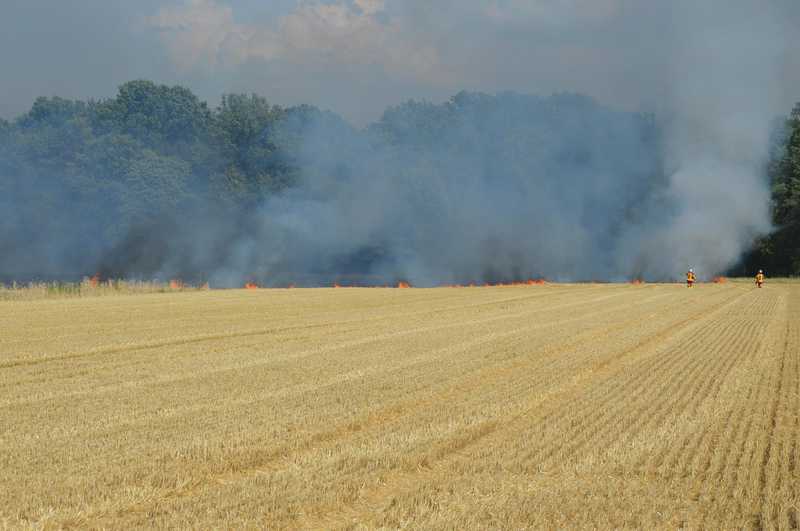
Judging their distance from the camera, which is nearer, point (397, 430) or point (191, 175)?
point (397, 430)

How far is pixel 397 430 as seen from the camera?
30.0 feet

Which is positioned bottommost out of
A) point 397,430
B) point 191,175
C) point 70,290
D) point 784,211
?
point 397,430

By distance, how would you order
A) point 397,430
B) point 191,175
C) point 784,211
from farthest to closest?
1. point 191,175
2. point 784,211
3. point 397,430

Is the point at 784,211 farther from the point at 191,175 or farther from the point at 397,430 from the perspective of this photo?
the point at 397,430

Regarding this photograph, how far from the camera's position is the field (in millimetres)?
6480

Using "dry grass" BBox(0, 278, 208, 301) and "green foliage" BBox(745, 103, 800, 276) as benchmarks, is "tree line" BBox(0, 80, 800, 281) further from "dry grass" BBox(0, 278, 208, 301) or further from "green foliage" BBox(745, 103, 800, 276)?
"dry grass" BBox(0, 278, 208, 301)

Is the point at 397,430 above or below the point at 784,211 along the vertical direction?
below

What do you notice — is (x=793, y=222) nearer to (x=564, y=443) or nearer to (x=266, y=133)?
(x=266, y=133)

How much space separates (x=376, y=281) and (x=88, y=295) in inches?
812

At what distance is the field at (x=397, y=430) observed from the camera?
6480 millimetres

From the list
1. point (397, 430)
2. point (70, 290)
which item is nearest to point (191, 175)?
point (70, 290)

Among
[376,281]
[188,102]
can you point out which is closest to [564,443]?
[376,281]

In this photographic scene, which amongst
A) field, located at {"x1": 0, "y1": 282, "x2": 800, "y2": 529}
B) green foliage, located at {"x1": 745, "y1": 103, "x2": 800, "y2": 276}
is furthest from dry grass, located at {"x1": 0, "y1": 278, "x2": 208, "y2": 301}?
green foliage, located at {"x1": 745, "y1": 103, "x2": 800, "y2": 276}

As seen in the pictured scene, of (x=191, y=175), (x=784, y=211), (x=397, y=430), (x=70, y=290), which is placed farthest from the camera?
(x=191, y=175)
